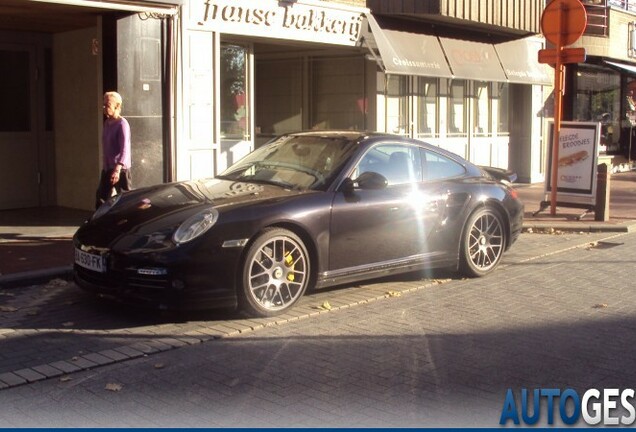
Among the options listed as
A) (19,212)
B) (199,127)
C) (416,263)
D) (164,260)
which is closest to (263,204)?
(164,260)

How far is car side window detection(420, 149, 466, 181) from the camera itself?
8.65m

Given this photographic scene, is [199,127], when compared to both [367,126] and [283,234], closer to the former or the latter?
[367,126]

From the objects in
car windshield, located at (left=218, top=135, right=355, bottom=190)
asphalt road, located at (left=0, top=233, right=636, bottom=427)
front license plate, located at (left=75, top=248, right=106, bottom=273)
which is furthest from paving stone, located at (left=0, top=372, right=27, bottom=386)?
car windshield, located at (left=218, top=135, right=355, bottom=190)

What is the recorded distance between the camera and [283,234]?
7191mm

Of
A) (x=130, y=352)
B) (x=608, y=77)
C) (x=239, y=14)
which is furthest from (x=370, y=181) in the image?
(x=608, y=77)

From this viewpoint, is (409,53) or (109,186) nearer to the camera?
(109,186)

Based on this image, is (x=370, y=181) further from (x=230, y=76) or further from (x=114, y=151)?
(x=230, y=76)

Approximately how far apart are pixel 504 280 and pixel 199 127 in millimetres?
5597

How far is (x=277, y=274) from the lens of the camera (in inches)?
283

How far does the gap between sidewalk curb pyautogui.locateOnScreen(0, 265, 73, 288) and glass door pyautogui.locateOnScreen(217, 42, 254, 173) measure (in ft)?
18.0

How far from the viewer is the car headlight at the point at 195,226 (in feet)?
22.1

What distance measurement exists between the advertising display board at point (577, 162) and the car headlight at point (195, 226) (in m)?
8.51

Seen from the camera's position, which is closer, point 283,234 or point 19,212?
point 283,234

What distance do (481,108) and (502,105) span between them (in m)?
1.05
